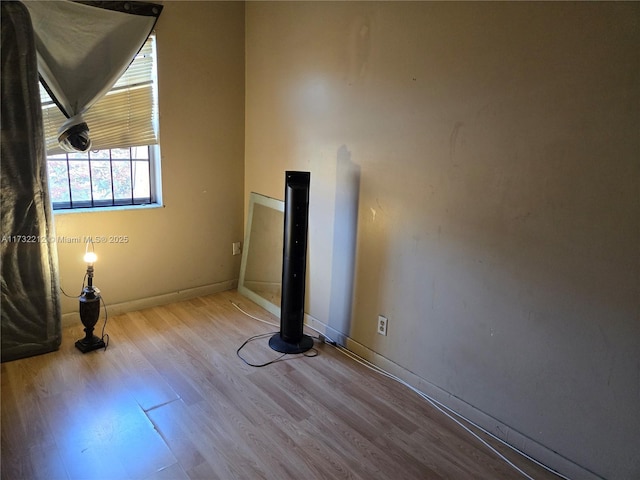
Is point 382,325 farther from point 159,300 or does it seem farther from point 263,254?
point 159,300

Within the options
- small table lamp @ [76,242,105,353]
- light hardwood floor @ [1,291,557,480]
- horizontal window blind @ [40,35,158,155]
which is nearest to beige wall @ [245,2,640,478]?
light hardwood floor @ [1,291,557,480]

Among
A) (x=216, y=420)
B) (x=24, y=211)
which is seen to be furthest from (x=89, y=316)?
(x=216, y=420)

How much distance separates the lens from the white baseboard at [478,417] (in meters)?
1.80

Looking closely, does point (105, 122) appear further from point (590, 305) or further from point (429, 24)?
point (590, 305)

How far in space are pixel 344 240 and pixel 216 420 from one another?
1267 millimetres

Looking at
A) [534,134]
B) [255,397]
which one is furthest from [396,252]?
[255,397]

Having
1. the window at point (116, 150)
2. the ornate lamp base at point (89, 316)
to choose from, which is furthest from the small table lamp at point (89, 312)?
the window at point (116, 150)

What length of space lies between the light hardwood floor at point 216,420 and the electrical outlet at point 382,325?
0.25m

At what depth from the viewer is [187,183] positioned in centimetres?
335

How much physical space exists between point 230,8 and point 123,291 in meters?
2.28

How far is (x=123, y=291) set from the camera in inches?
127

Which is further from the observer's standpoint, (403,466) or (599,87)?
(403,466)

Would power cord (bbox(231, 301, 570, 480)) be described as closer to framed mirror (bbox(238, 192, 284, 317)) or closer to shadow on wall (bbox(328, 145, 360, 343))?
shadow on wall (bbox(328, 145, 360, 343))

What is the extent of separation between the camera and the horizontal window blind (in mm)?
2881
